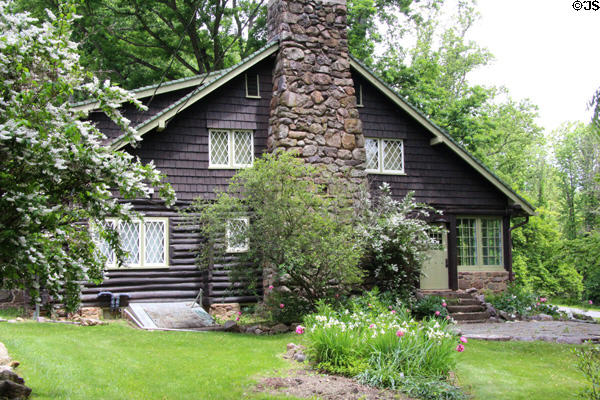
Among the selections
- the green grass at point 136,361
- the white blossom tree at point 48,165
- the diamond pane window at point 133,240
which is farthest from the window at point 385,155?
the white blossom tree at point 48,165

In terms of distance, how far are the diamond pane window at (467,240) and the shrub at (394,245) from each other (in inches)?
121

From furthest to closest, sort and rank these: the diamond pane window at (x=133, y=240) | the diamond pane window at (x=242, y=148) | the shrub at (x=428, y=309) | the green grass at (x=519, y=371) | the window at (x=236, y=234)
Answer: the diamond pane window at (x=242, y=148) < the diamond pane window at (x=133, y=240) < the shrub at (x=428, y=309) < the window at (x=236, y=234) < the green grass at (x=519, y=371)

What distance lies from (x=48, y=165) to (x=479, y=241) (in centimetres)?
1557

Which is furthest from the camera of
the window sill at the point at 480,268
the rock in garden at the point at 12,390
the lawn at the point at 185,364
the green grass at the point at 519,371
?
the window sill at the point at 480,268

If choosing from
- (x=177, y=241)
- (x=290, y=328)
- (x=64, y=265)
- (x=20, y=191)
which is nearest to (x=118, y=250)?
(x=64, y=265)

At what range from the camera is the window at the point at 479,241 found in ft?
60.0

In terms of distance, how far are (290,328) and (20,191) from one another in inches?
323

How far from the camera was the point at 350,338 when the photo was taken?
8133mm

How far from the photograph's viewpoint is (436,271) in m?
17.6

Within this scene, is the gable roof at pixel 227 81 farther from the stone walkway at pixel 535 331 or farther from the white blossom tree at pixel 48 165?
the white blossom tree at pixel 48 165

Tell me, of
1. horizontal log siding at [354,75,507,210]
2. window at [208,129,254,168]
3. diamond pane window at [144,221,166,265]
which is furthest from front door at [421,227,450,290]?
diamond pane window at [144,221,166,265]

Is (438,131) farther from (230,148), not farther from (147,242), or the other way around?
(147,242)

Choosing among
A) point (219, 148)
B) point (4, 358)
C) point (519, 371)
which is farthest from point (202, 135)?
point (519, 371)

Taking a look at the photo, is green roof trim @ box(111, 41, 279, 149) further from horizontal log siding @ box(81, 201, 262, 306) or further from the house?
horizontal log siding @ box(81, 201, 262, 306)
